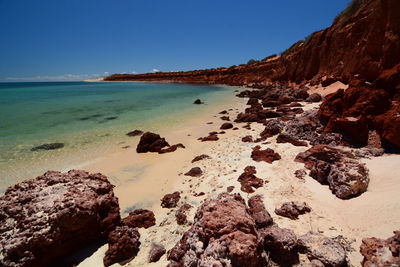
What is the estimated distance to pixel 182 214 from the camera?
16.2ft

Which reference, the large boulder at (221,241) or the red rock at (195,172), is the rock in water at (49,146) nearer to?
the red rock at (195,172)

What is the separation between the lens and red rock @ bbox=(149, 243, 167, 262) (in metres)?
3.89

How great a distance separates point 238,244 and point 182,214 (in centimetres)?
222

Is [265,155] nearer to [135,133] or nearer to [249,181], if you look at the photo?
[249,181]

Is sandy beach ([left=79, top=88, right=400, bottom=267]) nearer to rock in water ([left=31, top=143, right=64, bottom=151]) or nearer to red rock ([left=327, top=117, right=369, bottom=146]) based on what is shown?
red rock ([left=327, top=117, right=369, bottom=146])

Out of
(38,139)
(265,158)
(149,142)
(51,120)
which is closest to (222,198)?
(265,158)

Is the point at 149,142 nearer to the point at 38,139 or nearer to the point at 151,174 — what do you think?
the point at 151,174

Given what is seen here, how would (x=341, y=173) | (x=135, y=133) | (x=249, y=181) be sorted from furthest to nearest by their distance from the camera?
(x=135, y=133)
(x=249, y=181)
(x=341, y=173)

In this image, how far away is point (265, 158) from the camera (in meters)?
7.45

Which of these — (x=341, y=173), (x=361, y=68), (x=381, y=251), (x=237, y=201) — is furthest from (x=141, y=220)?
(x=361, y=68)

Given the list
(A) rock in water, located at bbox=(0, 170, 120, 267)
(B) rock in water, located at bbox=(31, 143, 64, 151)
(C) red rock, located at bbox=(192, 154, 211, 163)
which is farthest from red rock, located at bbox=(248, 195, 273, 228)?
(B) rock in water, located at bbox=(31, 143, 64, 151)

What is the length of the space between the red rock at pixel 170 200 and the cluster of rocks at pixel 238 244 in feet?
6.44

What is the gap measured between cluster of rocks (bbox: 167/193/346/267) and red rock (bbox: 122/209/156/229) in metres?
1.42

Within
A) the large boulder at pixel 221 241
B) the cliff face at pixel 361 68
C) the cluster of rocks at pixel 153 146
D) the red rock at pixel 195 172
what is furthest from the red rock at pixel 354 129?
the cluster of rocks at pixel 153 146
